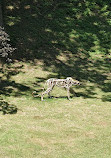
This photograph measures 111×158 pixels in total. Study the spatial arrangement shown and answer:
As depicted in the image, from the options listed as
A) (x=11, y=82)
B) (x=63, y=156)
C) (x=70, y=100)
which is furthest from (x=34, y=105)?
(x=63, y=156)

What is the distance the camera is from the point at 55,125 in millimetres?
15156

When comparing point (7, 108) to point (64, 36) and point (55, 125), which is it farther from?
point (64, 36)

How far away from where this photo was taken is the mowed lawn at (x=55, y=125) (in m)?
12.8

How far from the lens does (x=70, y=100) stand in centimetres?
1836

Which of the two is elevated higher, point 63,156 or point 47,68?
point 47,68

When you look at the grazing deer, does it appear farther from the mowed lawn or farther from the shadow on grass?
the shadow on grass

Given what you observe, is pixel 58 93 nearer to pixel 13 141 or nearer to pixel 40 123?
pixel 40 123

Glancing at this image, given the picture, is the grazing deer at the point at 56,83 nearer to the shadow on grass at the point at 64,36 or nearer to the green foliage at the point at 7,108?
the green foliage at the point at 7,108

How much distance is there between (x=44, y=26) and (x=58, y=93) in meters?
10.4

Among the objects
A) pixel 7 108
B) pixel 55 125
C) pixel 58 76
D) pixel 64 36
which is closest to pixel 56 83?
pixel 7 108

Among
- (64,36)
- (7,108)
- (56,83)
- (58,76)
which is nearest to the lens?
(7,108)

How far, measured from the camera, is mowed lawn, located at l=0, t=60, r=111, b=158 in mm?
12805

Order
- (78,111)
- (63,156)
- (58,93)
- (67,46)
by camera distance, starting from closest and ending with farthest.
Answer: (63,156) → (78,111) → (58,93) → (67,46)

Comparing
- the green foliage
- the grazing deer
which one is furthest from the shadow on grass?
the green foliage
